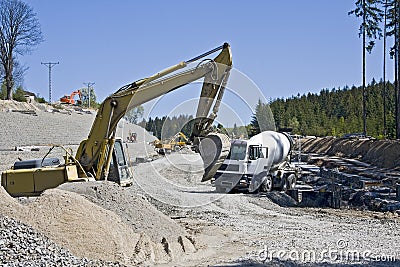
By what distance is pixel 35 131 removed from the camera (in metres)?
46.6

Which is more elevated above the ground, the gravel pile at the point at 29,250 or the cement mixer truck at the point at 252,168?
the cement mixer truck at the point at 252,168

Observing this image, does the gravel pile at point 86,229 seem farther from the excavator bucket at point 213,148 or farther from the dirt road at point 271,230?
the excavator bucket at point 213,148

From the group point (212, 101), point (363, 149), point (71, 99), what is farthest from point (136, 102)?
point (71, 99)

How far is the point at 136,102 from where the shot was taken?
13.6 m

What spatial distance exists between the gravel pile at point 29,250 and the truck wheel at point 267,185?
12431 millimetres

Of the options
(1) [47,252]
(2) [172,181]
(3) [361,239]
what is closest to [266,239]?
(3) [361,239]

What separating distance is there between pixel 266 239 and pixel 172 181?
1235 centimetres

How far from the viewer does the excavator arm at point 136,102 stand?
13531mm

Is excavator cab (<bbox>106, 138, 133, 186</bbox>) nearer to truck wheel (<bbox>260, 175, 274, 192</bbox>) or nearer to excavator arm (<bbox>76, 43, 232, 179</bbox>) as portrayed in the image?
excavator arm (<bbox>76, 43, 232, 179</bbox>)

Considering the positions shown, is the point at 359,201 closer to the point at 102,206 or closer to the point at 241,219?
the point at 241,219

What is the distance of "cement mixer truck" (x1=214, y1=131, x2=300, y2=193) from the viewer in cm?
1944

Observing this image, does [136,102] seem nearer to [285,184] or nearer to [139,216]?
[139,216]

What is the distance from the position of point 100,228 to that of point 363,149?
117ft

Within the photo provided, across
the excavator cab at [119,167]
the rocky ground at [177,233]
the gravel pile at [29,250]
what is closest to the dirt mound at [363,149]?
the rocky ground at [177,233]
